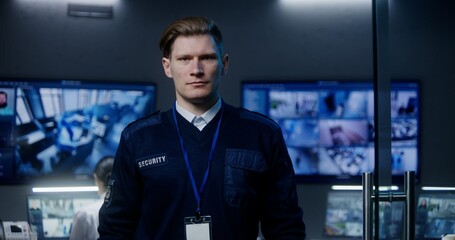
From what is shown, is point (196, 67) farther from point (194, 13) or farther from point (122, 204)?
point (194, 13)

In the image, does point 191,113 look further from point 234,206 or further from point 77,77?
point 77,77

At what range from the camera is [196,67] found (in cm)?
175

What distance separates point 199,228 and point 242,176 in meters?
0.16

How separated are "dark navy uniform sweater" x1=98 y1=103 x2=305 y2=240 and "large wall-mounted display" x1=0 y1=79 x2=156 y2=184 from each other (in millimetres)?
3405

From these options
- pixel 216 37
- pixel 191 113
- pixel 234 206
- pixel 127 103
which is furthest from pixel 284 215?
pixel 127 103

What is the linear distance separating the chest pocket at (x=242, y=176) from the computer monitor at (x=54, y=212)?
9.92 feet

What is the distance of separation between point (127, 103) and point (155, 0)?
774mm

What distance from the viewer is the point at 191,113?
72.2 inches

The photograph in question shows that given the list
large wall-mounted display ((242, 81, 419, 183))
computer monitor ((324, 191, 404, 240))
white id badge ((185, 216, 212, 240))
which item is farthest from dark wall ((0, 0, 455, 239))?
white id badge ((185, 216, 212, 240))

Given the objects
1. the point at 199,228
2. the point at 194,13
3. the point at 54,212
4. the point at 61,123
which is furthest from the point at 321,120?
the point at 199,228

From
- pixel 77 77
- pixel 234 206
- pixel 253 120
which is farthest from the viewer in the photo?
pixel 77 77

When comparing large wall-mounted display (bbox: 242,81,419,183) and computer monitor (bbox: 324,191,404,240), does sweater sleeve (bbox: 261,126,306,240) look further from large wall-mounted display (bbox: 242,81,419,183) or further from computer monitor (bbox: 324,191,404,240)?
large wall-mounted display (bbox: 242,81,419,183)

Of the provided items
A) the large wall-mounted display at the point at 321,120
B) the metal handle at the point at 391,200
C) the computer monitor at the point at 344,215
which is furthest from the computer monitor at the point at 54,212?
the metal handle at the point at 391,200

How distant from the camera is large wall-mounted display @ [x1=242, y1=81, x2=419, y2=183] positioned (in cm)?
525
